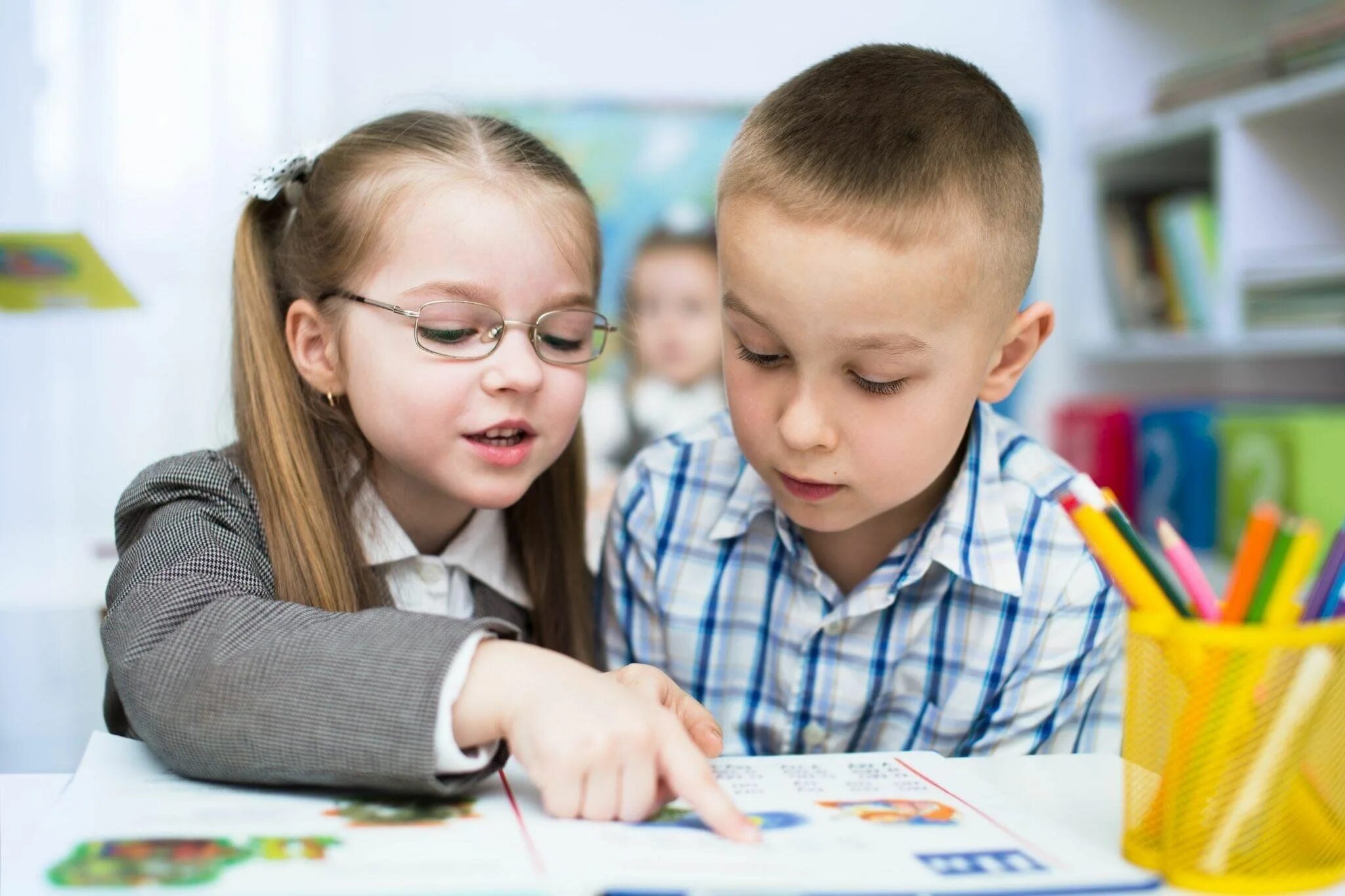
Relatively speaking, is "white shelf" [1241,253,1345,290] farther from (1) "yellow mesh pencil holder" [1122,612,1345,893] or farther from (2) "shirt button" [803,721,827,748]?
(1) "yellow mesh pencil holder" [1122,612,1345,893]

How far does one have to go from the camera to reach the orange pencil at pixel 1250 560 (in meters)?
0.48

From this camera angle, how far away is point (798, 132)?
84cm

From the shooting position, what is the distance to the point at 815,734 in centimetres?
95

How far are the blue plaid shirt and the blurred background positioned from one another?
0.96 m

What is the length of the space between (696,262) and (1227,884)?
1815 mm

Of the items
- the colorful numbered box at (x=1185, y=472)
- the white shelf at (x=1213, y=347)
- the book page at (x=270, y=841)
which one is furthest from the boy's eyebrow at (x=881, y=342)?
the colorful numbered box at (x=1185, y=472)

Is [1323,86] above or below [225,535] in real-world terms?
above

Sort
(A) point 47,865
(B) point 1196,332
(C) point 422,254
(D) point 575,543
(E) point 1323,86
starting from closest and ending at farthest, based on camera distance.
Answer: (A) point 47,865 < (C) point 422,254 < (D) point 575,543 < (E) point 1323,86 < (B) point 1196,332

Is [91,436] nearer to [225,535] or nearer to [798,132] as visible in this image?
[225,535]

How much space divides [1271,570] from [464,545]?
651 mm

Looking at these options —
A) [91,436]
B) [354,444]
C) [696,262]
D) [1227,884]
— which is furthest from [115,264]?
[1227,884]

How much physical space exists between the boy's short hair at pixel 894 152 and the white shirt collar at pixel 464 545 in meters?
0.34

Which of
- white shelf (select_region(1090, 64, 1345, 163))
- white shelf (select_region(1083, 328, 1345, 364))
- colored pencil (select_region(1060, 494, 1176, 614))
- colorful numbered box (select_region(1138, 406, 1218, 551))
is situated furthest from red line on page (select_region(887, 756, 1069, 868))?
colorful numbered box (select_region(1138, 406, 1218, 551))

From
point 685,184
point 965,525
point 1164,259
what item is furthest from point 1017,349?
point 1164,259
